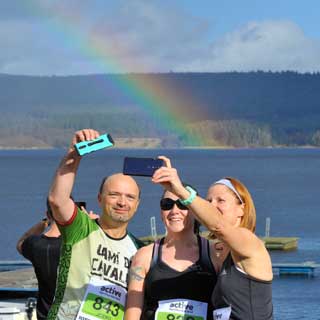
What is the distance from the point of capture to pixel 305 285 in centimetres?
3484

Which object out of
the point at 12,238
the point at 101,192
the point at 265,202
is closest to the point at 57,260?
the point at 101,192

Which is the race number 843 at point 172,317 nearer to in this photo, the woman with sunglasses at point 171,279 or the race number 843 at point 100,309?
the woman with sunglasses at point 171,279

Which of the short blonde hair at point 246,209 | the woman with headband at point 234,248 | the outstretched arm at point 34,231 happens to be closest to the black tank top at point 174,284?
the woman with headband at point 234,248

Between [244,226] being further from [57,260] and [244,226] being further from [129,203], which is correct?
[57,260]

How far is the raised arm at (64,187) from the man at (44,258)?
1.78 ft

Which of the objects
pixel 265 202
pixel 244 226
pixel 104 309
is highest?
pixel 265 202

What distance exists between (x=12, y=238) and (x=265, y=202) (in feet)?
141

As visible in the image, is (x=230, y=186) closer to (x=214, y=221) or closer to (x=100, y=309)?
(x=214, y=221)

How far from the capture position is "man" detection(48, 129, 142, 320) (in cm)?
546

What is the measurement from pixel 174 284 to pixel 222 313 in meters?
0.37

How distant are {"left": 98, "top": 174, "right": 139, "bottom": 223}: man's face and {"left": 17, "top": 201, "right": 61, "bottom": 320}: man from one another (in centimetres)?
58

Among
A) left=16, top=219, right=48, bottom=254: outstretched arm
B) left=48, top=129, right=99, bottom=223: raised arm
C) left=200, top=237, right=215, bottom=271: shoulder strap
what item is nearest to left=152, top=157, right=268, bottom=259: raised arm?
left=200, top=237, right=215, bottom=271: shoulder strap

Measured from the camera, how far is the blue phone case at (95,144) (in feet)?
16.2

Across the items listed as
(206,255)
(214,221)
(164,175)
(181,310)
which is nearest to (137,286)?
(181,310)
